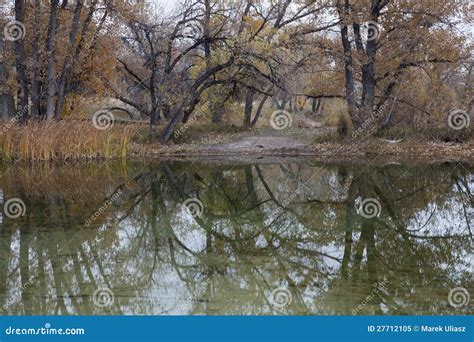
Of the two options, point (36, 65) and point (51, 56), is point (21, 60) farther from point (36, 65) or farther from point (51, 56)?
point (51, 56)

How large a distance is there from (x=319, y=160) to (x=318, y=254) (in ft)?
37.7

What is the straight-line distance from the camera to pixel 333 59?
2158cm

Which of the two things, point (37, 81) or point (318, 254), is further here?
point (37, 81)

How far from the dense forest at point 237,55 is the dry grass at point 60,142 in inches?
39.5

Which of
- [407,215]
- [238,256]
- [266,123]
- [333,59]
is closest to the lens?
[238,256]

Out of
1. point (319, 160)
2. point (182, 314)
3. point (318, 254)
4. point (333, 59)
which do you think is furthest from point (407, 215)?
point (333, 59)

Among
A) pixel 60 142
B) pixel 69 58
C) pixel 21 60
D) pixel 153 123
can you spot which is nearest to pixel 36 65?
pixel 21 60

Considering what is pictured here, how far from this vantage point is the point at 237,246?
7.20 meters

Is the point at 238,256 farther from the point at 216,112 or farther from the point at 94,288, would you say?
the point at 216,112

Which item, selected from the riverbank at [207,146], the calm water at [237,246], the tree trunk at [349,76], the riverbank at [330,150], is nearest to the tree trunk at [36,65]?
the riverbank at [207,146]

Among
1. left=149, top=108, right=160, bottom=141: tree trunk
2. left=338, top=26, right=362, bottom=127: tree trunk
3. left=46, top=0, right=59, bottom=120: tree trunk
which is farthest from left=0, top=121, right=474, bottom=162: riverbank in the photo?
left=46, top=0, right=59, bottom=120: tree trunk

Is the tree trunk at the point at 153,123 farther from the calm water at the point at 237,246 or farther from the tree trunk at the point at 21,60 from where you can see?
the calm water at the point at 237,246

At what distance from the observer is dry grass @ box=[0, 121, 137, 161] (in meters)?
16.9

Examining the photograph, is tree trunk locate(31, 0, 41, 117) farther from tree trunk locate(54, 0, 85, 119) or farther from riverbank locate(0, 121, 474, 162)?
riverbank locate(0, 121, 474, 162)
